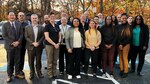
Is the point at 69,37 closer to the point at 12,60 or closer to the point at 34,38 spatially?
the point at 34,38

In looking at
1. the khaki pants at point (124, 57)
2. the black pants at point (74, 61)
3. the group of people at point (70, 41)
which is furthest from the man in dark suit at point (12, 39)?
the khaki pants at point (124, 57)

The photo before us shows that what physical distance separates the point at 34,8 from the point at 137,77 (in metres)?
42.4

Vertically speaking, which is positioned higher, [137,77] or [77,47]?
[77,47]

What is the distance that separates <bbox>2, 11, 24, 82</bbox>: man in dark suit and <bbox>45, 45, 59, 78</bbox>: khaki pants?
89 cm

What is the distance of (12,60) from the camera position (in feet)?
28.1

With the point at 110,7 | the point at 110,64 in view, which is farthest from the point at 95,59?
the point at 110,7

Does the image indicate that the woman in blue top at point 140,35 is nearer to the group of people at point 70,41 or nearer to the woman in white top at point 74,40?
the group of people at point 70,41

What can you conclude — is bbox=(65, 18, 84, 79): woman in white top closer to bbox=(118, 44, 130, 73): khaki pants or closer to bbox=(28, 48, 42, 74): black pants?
bbox=(28, 48, 42, 74): black pants

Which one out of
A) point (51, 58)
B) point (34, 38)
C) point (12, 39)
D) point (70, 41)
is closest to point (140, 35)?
point (70, 41)

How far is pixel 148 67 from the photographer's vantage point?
10648mm

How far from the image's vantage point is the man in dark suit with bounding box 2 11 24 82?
27.2 feet

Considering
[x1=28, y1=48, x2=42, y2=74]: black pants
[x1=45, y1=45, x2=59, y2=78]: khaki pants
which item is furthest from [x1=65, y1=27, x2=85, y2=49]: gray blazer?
[x1=28, y1=48, x2=42, y2=74]: black pants

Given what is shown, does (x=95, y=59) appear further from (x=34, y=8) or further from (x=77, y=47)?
(x=34, y=8)

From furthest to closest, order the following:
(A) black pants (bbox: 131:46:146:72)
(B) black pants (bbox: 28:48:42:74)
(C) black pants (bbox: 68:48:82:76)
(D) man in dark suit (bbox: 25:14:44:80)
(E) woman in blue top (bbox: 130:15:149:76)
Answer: (A) black pants (bbox: 131:46:146:72) < (E) woman in blue top (bbox: 130:15:149:76) < (C) black pants (bbox: 68:48:82:76) < (B) black pants (bbox: 28:48:42:74) < (D) man in dark suit (bbox: 25:14:44:80)
